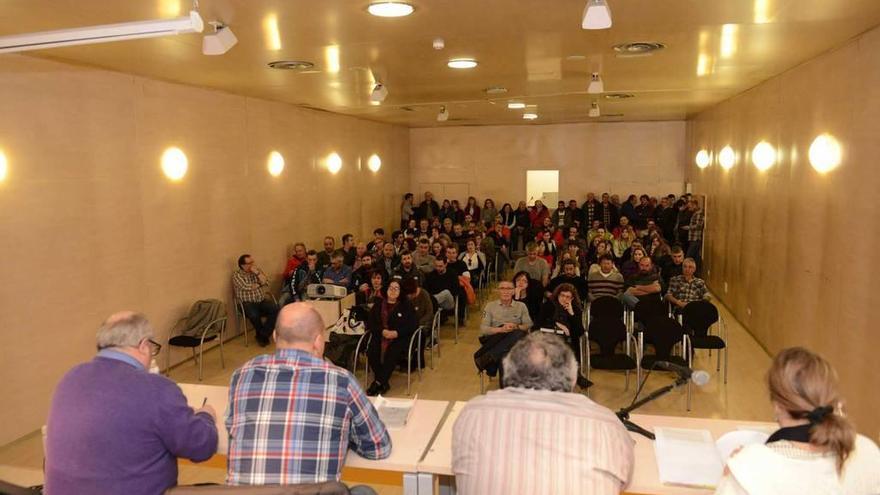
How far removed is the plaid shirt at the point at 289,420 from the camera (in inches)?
94.3

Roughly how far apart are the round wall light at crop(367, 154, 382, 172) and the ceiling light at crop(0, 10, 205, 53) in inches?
405

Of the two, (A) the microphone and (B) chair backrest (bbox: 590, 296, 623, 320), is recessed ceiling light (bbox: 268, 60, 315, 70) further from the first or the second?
(A) the microphone

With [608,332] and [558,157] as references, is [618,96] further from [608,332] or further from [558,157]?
[558,157]

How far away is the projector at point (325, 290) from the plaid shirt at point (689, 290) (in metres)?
3.90

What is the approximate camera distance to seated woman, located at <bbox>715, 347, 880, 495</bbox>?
1.88 metres

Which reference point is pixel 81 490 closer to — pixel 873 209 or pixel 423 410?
pixel 423 410

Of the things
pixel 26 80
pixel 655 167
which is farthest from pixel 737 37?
pixel 655 167

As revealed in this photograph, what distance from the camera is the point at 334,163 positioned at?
39.6 ft

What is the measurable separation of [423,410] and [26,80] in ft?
14.8

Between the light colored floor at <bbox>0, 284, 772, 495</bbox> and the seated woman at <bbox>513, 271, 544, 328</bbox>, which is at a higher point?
the seated woman at <bbox>513, 271, 544, 328</bbox>

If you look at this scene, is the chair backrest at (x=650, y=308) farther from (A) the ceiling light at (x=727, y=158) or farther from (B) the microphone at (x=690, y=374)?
(A) the ceiling light at (x=727, y=158)

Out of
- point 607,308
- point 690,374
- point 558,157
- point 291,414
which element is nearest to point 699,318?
point 607,308

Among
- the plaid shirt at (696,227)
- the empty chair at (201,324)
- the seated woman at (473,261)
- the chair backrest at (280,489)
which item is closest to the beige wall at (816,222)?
the plaid shirt at (696,227)

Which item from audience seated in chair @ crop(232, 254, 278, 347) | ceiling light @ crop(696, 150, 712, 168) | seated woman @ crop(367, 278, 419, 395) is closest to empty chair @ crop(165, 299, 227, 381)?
audience seated in chair @ crop(232, 254, 278, 347)
